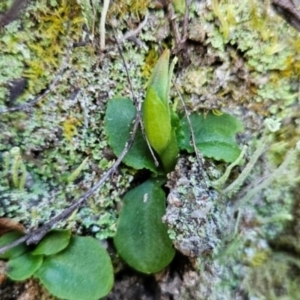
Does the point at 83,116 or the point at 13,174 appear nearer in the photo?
the point at 13,174

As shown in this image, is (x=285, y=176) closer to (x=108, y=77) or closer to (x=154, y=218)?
(x=154, y=218)

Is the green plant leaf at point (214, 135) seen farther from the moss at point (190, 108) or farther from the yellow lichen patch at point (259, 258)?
the yellow lichen patch at point (259, 258)

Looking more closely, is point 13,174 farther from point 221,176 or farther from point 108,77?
point 221,176

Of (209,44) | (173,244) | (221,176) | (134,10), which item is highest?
(134,10)

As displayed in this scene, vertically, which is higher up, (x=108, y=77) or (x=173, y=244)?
(x=108, y=77)

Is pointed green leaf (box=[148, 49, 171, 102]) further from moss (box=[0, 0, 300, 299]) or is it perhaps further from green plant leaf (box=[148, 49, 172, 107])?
moss (box=[0, 0, 300, 299])

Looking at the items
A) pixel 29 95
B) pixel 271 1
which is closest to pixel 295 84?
pixel 271 1
